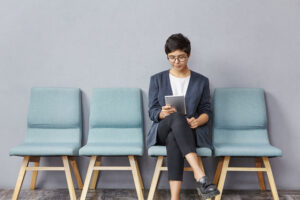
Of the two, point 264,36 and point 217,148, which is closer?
point 217,148

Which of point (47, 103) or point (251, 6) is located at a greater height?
point (251, 6)

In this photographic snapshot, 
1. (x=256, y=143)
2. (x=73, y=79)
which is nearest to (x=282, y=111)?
(x=256, y=143)

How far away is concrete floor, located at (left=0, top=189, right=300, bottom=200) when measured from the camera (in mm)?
2943

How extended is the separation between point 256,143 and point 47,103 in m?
1.75

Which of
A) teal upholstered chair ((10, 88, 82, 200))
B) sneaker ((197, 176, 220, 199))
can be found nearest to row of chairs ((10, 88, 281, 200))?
teal upholstered chair ((10, 88, 82, 200))

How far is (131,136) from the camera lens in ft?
10.2

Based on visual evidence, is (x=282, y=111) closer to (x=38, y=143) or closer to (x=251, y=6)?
(x=251, y=6)

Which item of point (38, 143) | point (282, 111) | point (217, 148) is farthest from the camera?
point (282, 111)

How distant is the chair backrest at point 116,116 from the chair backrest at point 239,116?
2.12 feet

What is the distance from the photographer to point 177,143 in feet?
8.16

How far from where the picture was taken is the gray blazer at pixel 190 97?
279cm

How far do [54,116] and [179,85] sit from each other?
3.59 ft

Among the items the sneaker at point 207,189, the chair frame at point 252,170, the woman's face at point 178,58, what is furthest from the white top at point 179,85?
the sneaker at point 207,189

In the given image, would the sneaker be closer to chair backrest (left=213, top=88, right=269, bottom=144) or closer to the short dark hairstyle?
chair backrest (left=213, top=88, right=269, bottom=144)
